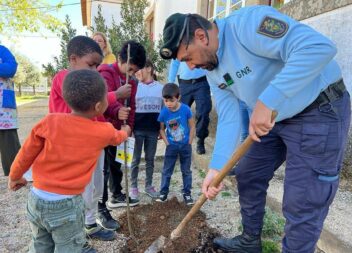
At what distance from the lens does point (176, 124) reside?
3688 mm

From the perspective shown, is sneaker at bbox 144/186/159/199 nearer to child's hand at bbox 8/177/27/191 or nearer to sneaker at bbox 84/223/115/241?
sneaker at bbox 84/223/115/241

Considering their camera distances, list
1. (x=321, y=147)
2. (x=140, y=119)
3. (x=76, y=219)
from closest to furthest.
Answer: (x=321, y=147), (x=76, y=219), (x=140, y=119)

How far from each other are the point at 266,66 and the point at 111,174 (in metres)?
2.16

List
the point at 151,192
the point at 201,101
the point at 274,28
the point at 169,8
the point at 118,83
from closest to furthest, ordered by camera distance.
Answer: the point at 274,28 → the point at 118,83 → the point at 151,192 → the point at 201,101 → the point at 169,8

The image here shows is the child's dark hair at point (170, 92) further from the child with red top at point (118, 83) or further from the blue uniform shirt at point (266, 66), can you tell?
the blue uniform shirt at point (266, 66)

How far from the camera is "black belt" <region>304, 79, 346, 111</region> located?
6.14ft

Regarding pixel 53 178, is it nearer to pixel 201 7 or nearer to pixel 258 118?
pixel 258 118

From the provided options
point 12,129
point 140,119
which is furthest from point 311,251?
point 12,129

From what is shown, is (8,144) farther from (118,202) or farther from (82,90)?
(82,90)

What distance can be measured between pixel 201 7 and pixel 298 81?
646cm

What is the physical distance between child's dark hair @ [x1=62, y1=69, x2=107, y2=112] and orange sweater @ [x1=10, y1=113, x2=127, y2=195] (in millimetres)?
81

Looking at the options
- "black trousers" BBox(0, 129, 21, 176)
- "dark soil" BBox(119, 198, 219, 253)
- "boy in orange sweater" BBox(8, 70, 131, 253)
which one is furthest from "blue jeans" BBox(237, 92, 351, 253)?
"black trousers" BBox(0, 129, 21, 176)

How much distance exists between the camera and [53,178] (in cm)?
194

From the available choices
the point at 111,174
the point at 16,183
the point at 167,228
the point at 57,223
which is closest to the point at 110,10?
the point at 111,174
